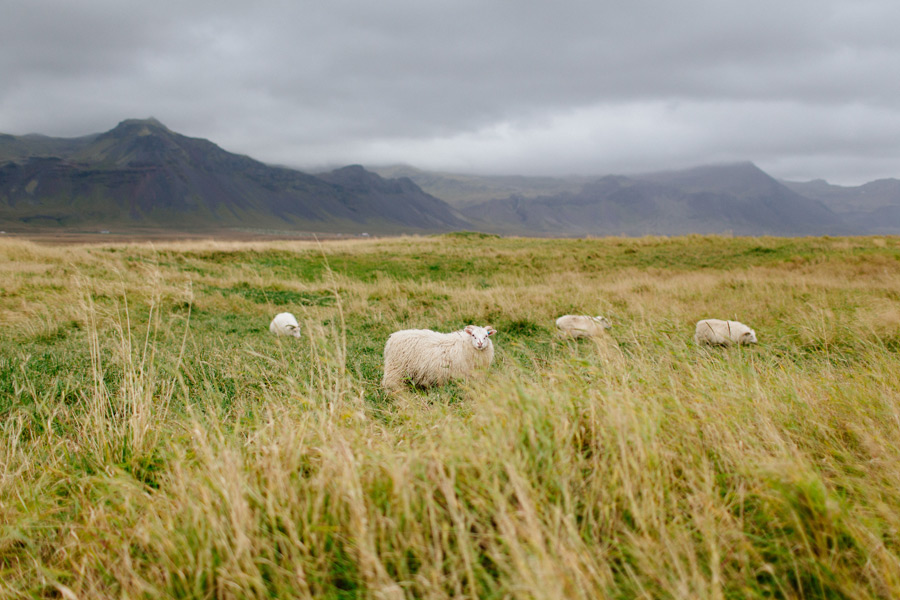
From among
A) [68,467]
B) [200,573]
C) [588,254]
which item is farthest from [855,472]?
[588,254]

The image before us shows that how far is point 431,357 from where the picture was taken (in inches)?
218

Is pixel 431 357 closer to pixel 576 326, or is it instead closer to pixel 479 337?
pixel 479 337

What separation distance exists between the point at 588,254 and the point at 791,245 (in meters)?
10.4

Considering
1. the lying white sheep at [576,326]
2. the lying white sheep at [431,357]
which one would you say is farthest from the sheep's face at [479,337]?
the lying white sheep at [576,326]

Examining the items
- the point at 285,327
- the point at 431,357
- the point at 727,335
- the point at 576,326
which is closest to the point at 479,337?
the point at 431,357

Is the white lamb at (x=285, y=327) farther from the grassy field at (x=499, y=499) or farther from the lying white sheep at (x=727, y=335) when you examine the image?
the lying white sheep at (x=727, y=335)

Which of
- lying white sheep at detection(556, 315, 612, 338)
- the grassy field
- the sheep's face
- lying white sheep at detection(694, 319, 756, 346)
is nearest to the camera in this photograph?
the grassy field

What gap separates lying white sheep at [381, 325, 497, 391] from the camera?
542 cm

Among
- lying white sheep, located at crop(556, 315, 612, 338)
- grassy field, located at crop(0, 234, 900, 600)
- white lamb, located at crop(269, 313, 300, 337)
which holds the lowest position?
white lamb, located at crop(269, 313, 300, 337)

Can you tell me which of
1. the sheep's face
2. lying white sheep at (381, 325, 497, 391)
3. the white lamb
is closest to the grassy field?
lying white sheep at (381, 325, 497, 391)

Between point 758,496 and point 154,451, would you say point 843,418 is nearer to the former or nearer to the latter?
point 758,496

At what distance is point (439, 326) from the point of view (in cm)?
979

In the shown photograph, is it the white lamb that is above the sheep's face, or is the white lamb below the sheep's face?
below

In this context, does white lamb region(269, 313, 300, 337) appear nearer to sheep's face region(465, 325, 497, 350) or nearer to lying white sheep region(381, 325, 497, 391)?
lying white sheep region(381, 325, 497, 391)
